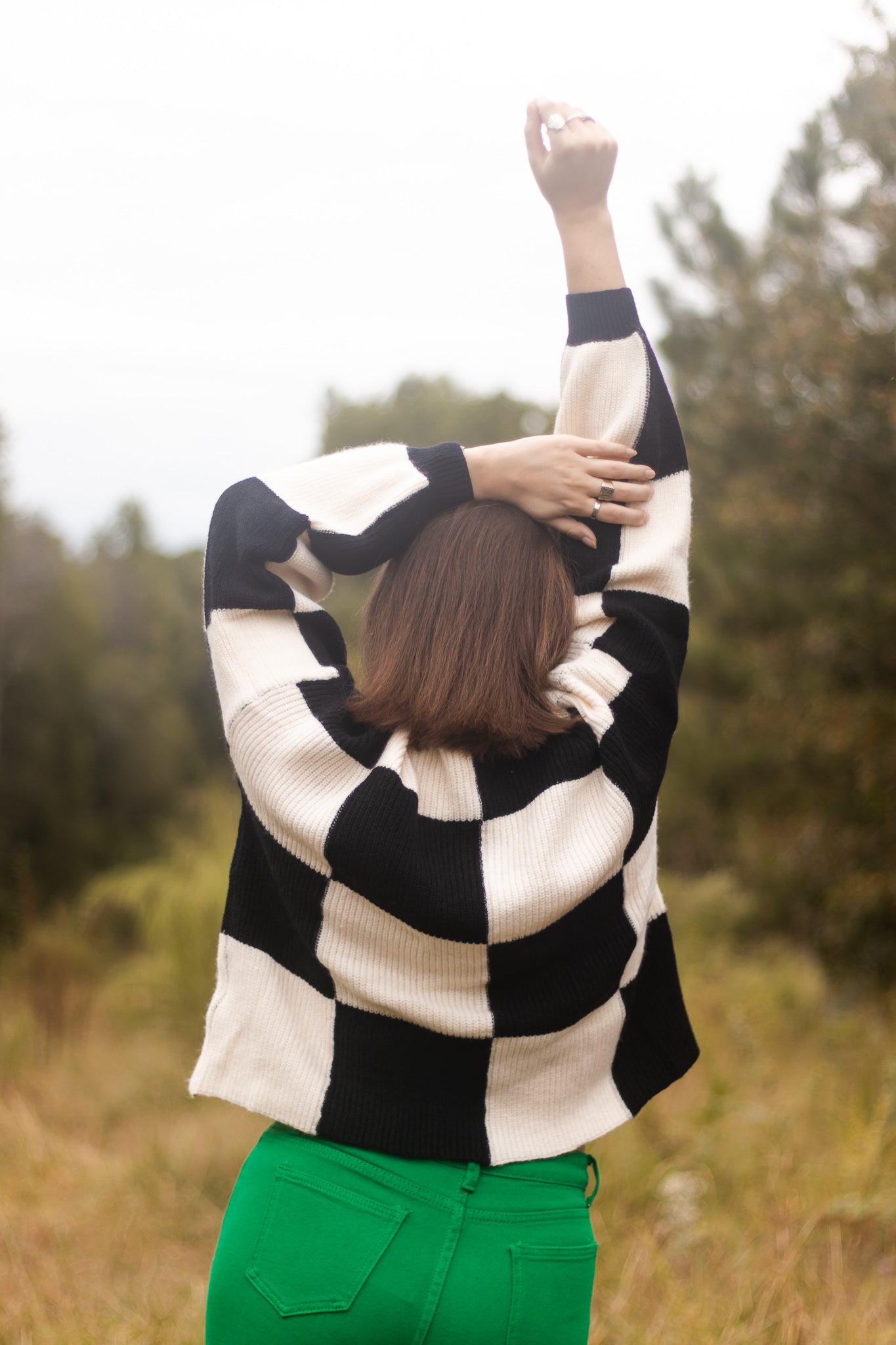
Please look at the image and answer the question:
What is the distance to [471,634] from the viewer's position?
1.03 metres

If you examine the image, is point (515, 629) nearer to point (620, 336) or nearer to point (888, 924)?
point (620, 336)

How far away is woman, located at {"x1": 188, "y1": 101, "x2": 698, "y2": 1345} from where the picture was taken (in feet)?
3.02

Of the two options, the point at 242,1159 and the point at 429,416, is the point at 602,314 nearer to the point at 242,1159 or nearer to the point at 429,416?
the point at 242,1159

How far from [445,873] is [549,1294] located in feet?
1.26

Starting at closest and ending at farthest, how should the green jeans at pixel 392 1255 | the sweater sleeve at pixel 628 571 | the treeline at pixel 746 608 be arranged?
the green jeans at pixel 392 1255, the sweater sleeve at pixel 628 571, the treeline at pixel 746 608

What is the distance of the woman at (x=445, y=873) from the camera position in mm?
922

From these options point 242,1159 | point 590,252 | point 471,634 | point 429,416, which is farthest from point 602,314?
point 429,416

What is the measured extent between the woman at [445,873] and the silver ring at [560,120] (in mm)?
249

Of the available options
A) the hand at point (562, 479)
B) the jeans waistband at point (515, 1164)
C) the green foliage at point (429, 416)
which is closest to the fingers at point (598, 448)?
the hand at point (562, 479)

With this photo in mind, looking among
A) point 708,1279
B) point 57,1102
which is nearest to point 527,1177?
point 708,1279

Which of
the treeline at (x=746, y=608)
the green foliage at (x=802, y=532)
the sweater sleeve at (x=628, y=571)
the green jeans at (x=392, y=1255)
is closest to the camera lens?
the green jeans at (x=392, y=1255)

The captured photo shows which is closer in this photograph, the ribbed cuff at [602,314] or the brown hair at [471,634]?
the brown hair at [471,634]

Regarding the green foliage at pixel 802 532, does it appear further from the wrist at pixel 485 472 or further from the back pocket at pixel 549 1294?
the back pocket at pixel 549 1294

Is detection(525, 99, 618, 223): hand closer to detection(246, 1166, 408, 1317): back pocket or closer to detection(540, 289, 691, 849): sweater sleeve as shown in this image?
detection(540, 289, 691, 849): sweater sleeve
